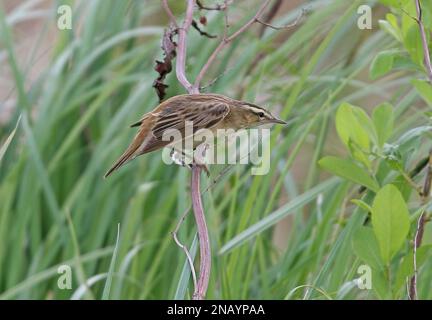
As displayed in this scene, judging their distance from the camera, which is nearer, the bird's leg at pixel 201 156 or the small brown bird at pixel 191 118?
the bird's leg at pixel 201 156

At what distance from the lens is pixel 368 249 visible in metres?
1.52

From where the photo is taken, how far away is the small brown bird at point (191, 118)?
1686 millimetres

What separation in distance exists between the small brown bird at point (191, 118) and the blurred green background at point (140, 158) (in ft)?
1.29

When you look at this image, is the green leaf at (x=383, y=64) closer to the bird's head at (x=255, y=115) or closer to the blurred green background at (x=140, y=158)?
the bird's head at (x=255, y=115)

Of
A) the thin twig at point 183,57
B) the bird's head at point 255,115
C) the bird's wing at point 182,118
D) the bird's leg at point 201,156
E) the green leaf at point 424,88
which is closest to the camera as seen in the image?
the thin twig at point 183,57

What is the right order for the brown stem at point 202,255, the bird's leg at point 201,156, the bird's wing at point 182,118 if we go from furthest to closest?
the bird's wing at point 182,118 < the bird's leg at point 201,156 < the brown stem at point 202,255

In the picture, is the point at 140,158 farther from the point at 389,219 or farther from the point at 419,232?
the point at 389,219

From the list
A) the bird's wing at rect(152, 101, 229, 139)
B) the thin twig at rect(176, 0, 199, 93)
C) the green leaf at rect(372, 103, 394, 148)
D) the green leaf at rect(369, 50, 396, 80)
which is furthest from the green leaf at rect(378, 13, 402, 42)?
A: the thin twig at rect(176, 0, 199, 93)

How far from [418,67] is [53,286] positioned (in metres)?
1.65

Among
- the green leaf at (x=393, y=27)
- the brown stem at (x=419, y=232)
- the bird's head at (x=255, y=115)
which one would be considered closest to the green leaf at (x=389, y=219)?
the brown stem at (x=419, y=232)

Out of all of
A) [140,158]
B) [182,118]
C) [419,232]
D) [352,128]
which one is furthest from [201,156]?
[140,158]

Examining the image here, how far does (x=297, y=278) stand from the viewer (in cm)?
237

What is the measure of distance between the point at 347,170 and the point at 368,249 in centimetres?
18
